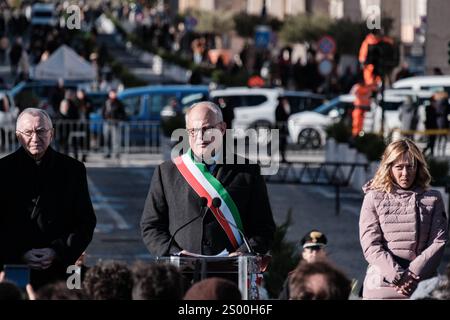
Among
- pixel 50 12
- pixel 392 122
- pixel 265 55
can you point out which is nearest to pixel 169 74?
pixel 265 55

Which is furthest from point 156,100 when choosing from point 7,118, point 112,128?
point 112,128

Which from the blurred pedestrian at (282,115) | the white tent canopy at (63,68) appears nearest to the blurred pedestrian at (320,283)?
the blurred pedestrian at (282,115)

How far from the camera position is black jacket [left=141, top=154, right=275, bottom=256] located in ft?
31.7

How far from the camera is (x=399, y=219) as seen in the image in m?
9.91

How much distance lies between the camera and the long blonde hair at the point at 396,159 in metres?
9.81

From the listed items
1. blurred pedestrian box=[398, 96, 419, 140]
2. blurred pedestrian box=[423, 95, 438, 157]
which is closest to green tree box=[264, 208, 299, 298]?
blurred pedestrian box=[423, 95, 438, 157]

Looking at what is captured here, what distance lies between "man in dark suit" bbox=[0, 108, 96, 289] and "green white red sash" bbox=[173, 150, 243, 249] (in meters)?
0.70

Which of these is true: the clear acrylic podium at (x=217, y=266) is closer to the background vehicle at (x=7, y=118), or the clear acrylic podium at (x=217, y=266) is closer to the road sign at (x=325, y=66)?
the background vehicle at (x=7, y=118)

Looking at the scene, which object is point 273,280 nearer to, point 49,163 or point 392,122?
point 49,163

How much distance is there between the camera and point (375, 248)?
986 centimetres

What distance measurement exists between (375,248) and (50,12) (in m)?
73.1

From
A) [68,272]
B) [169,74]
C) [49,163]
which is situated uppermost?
[49,163]

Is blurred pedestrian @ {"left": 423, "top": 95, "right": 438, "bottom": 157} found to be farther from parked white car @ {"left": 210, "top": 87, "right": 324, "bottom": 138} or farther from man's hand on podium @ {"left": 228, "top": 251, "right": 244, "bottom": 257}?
man's hand on podium @ {"left": 228, "top": 251, "right": 244, "bottom": 257}

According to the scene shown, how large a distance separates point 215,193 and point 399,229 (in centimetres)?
108
